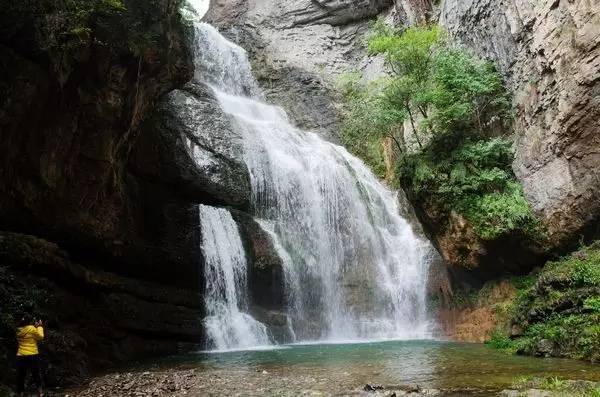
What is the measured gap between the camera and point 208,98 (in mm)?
25969

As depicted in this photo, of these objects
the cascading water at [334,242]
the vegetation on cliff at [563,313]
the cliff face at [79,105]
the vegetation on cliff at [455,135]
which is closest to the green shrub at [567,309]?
the vegetation on cliff at [563,313]

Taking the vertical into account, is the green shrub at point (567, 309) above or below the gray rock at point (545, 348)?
above

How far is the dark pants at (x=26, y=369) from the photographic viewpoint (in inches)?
312

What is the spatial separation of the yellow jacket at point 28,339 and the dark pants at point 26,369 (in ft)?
0.30

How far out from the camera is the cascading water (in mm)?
19609

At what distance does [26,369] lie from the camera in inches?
328

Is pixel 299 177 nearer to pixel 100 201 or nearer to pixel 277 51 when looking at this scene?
pixel 100 201

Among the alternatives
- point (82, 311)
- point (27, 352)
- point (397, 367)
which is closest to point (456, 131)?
point (397, 367)

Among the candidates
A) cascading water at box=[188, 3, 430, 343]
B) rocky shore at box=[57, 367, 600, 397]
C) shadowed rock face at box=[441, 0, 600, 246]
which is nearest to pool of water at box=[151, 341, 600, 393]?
rocky shore at box=[57, 367, 600, 397]

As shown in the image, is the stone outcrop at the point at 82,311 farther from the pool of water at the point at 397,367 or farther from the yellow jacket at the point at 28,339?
the pool of water at the point at 397,367

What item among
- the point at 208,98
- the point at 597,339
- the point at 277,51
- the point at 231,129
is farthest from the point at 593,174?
the point at 277,51

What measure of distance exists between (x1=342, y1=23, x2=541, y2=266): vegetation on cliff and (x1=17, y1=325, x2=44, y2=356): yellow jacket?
12.8m

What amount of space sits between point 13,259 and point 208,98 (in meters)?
16.6

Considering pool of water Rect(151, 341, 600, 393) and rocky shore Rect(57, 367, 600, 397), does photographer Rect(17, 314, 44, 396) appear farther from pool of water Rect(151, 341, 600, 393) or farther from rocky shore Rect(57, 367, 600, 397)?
pool of water Rect(151, 341, 600, 393)
